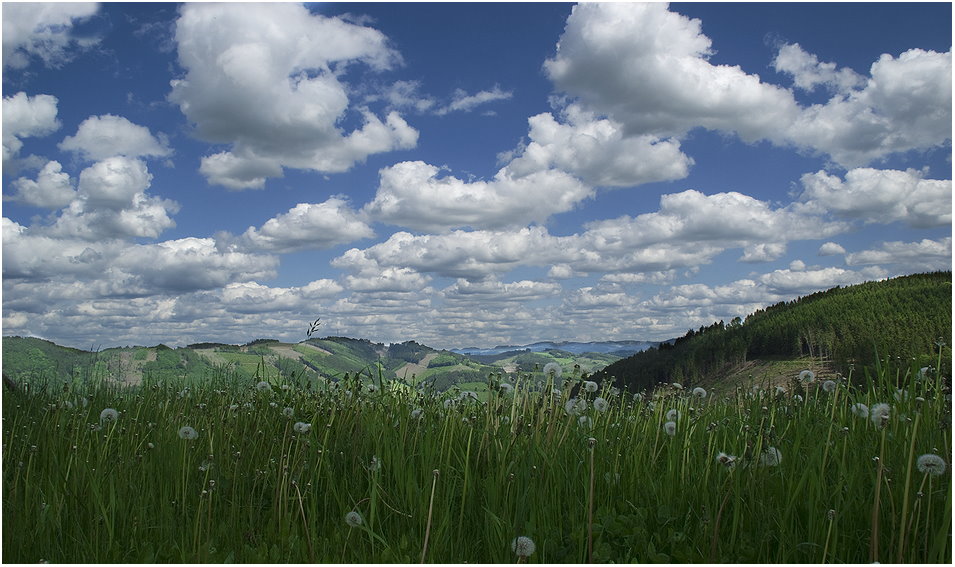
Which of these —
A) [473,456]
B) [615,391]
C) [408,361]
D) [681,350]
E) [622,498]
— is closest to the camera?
[622,498]

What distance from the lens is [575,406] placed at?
5559 millimetres

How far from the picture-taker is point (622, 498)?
432 centimetres

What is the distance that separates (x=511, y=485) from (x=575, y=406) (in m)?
1.27

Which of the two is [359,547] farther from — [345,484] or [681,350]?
[681,350]

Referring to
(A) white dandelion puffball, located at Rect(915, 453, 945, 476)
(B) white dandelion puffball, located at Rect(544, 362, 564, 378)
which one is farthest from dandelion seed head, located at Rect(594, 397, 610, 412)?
(A) white dandelion puffball, located at Rect(915, 453, 945, 476)

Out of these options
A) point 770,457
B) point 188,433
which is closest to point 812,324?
point 770,457

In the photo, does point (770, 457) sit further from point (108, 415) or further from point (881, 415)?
point (108, 415)

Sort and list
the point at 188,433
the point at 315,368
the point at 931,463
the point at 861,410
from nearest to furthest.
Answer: the point at 931,463, the point at 861,410, the point at 188,433, the point at 315,368

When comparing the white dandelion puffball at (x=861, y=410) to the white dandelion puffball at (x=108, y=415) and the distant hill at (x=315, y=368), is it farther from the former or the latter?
the white dandelion puffball at (x=108, y=415)

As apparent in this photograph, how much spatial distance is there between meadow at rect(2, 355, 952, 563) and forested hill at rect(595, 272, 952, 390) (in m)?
7.51

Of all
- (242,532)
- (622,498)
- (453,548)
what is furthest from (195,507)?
(622,498)

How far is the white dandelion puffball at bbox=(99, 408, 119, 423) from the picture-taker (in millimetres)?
5890

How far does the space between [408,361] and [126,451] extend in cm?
310

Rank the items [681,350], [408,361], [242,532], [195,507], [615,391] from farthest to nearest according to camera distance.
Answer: [681,350] → [408,361] → [615,391] → [195,507] → [242,532]
